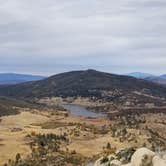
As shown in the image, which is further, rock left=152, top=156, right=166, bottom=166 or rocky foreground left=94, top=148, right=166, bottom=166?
rocky foreground left=94, top=148, right=166, bottom=166

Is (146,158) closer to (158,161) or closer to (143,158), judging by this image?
(143,158)

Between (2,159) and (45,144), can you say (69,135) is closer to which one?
(45,144)

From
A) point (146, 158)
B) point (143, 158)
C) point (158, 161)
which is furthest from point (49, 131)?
point (158, 161)

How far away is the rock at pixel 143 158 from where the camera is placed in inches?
1399

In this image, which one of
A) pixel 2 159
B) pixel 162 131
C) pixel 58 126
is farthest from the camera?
pixel 162 131

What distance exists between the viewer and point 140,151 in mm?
37062

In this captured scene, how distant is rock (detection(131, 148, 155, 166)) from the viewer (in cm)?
3554

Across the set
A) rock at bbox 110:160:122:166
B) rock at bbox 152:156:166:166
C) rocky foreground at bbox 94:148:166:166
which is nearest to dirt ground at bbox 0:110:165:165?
rock at bbox 110:160:122:166

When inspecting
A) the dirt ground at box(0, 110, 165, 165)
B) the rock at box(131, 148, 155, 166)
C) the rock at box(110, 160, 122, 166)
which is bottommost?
the dirt ground at box(0, 110, 165, 165)

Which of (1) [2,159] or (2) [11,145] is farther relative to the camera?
(2) [11,145]

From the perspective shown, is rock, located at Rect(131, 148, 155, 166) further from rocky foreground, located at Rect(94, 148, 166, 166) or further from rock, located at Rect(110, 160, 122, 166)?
rock, located at Rect(110, 160, 122, 166)

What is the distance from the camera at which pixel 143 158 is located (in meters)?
36.0

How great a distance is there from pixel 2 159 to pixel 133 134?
4699 cm

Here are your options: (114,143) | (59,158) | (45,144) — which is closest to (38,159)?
(59,158)
